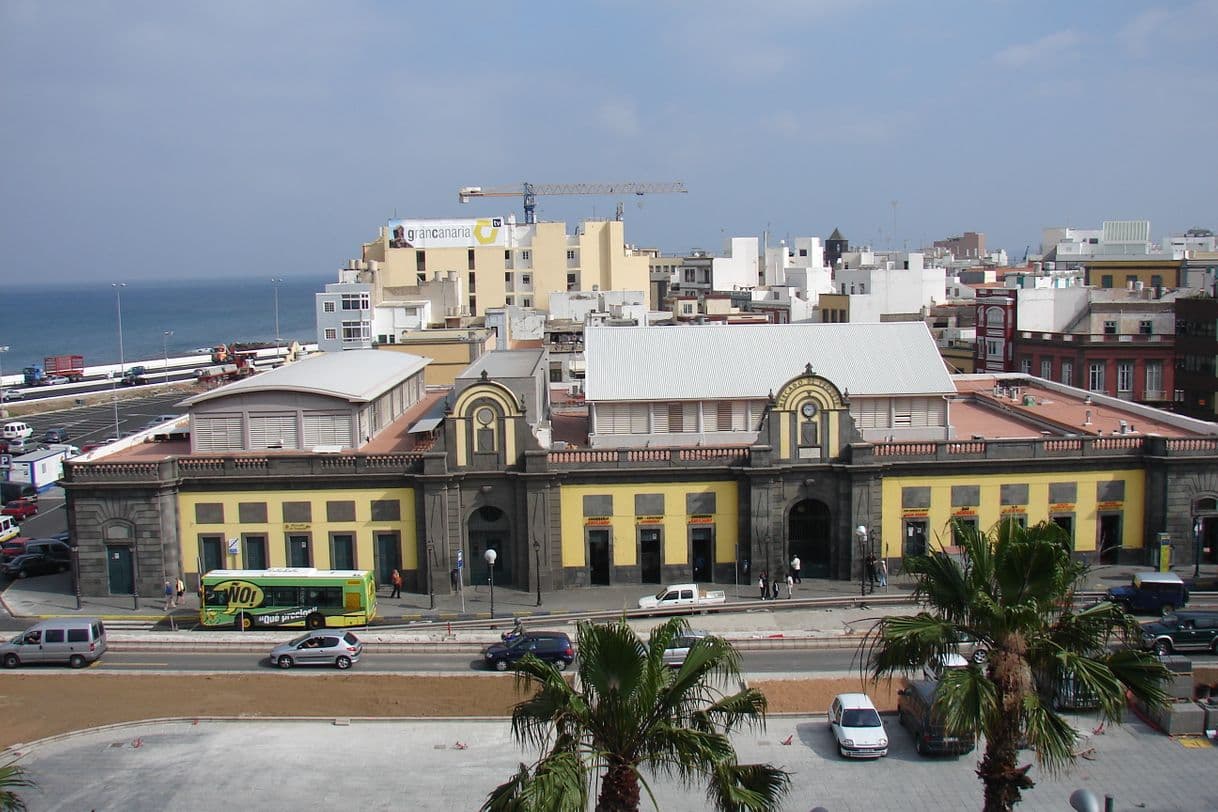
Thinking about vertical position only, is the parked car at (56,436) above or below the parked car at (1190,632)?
above

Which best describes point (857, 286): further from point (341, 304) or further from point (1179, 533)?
point (1179, 533)

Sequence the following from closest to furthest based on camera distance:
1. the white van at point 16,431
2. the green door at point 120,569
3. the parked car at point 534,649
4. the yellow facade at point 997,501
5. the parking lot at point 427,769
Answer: the parking lot at point 427,769 < the parked car at point 534,649 < the green door at point 120,569 < the yellow facade at point 997,501 < the white van at point 16,431

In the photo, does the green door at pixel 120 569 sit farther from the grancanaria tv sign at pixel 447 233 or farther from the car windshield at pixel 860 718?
the grancanaria tv sign at pixel 447 233

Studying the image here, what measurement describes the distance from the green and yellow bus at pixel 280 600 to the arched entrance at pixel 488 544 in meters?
5.29

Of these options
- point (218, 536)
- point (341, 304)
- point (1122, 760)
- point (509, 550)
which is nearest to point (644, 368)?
point (509, 550)

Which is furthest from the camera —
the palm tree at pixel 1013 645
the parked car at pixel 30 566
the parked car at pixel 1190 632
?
the parked car at pixel 30 566

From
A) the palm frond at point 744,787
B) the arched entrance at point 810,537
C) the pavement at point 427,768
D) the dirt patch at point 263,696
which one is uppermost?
the palm frond at point 744,787

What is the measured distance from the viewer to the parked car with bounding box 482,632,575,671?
3544cm

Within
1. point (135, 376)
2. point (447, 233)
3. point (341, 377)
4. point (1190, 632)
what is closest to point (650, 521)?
point (341, 377)

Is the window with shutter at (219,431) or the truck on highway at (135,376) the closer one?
the window with shutter at (219,431)

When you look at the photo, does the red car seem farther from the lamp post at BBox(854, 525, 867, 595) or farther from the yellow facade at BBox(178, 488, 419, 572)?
the lamp post at BBox(854, 525, 867, 595)

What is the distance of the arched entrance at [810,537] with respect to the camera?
151 feet

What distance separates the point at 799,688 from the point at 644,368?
752 inches

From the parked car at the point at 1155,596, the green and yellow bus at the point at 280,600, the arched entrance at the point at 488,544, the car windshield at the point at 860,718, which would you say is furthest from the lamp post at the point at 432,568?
the parked car at the point at 1155,596
